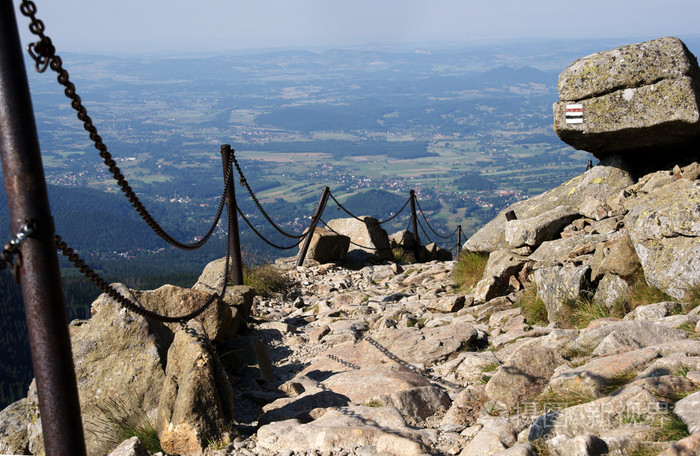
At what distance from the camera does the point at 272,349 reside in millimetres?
7719

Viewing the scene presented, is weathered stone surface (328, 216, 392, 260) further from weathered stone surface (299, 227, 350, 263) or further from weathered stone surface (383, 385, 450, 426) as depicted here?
weathered stone surface (383, 385, 450, 426)

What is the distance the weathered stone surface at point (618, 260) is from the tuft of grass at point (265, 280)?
563cm

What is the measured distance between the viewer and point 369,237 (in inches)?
559

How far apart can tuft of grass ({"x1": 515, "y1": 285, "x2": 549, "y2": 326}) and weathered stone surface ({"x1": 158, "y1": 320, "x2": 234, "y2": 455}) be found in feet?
12.7

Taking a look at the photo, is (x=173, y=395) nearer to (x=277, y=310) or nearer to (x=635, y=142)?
(x=277, y=310)

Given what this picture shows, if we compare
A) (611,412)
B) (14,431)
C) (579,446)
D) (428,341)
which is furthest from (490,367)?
(14,431)

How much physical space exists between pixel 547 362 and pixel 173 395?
3026 mm

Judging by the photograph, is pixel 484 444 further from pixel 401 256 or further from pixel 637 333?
pixel 401 256

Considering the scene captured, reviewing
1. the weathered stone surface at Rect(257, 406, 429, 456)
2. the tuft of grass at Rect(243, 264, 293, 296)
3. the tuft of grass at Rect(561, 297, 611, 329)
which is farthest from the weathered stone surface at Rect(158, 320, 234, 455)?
the tuft of grass at Rect(243, 264, 293, 296)

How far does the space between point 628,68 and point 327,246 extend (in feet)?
23.0

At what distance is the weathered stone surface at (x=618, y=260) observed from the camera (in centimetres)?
647

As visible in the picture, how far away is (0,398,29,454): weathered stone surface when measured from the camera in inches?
198

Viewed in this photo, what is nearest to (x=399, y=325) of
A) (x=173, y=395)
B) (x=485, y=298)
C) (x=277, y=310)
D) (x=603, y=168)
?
(x=485, y=298)

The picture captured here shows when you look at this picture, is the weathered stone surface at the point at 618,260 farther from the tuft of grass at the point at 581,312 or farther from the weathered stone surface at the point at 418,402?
the weathered stone surface at the point at 418,402
